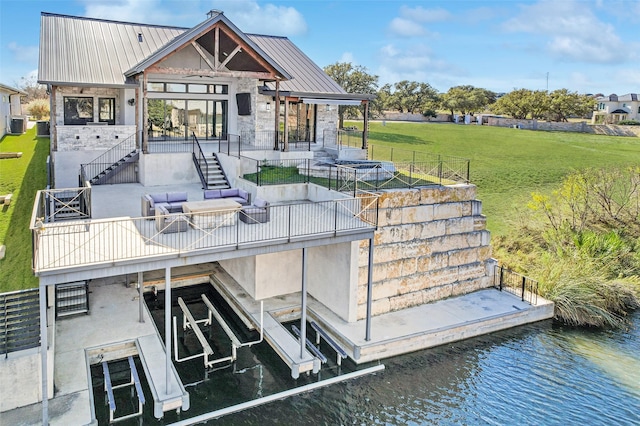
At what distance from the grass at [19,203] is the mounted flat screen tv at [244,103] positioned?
29.5ft

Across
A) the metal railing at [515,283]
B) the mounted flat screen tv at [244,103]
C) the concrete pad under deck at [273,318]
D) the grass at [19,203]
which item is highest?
the mounted flat screen tv at [244,103]

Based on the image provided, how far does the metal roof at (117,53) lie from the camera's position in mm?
20812

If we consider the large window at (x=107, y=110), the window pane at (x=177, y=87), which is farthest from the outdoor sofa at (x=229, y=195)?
the large window at (x=107, y=110)

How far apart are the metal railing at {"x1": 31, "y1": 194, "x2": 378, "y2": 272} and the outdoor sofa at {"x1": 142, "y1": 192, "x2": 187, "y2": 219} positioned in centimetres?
81

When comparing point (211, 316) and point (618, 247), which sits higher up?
point (618, 247)

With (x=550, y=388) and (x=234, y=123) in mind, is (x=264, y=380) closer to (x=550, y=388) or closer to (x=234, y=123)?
(x=550, y=388)

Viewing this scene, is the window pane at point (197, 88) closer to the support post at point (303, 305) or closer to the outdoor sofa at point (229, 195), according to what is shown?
the outdoor sofa at point (229, 195)

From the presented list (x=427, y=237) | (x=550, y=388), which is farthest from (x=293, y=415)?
(x=427, y=237)

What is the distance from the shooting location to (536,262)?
21.8m

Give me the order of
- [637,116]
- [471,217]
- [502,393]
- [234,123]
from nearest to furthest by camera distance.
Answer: [502,393]
[471,217]
[234,123]
[637,116]

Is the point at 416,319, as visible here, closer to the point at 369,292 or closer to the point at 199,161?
the point at 369,292

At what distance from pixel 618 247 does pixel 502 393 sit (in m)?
11.8

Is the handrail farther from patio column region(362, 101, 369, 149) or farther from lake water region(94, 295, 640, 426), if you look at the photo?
patio column region(362, 101, 369, 149)

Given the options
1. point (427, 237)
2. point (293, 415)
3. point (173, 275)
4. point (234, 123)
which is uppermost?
point (234, 123)
